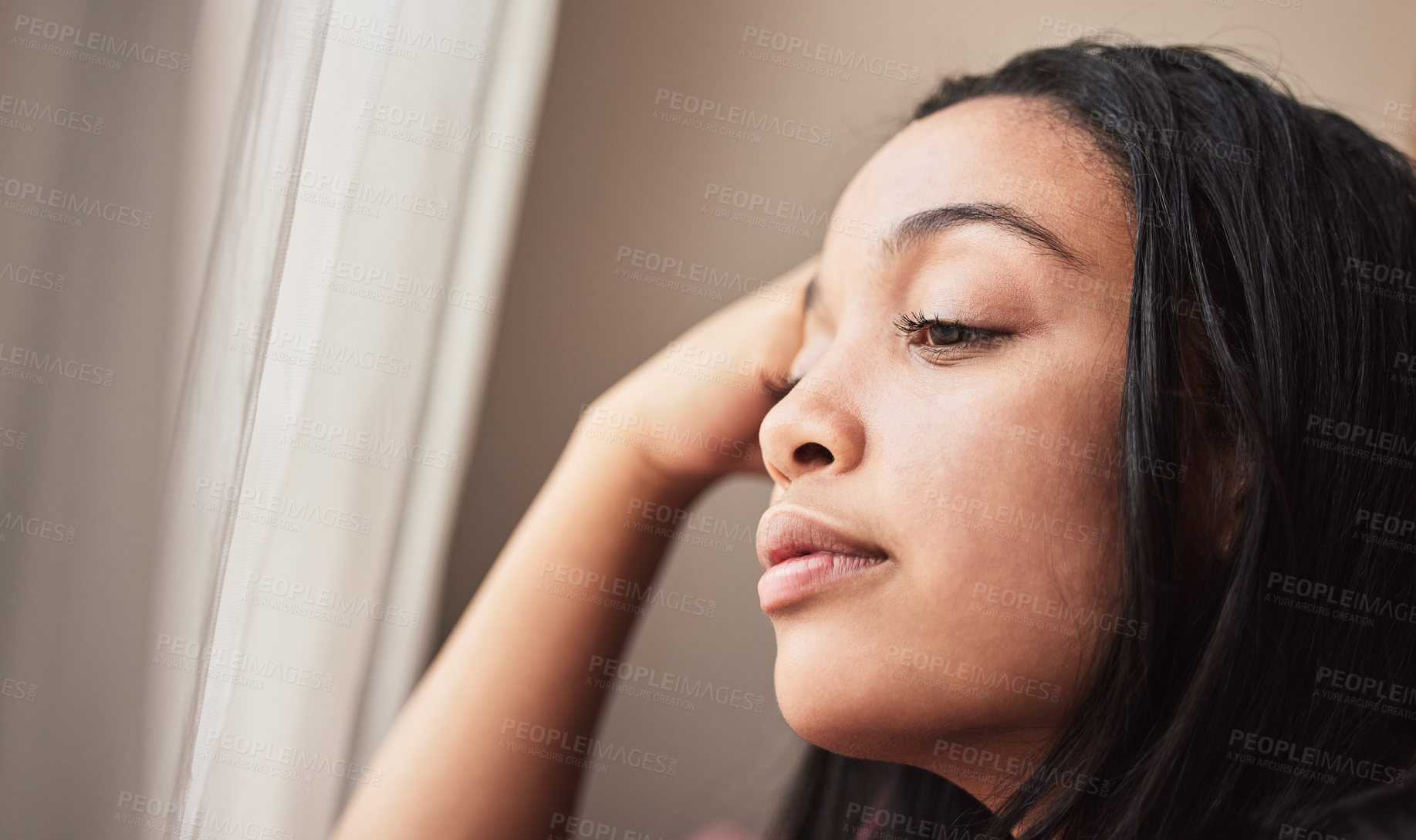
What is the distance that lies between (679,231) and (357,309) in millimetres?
361

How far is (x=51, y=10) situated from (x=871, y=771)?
858 millimetres

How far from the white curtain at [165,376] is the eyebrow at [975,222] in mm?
446

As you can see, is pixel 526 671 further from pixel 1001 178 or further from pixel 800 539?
pixel 1001 178

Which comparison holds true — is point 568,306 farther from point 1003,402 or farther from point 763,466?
point 1003,402

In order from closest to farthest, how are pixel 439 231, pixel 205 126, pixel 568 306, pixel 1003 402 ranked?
pixel 1003 402 → pixel 205 126 → pixel 439 231 → pixel 568 306

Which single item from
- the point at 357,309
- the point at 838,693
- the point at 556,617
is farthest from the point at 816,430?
the point at 357,309

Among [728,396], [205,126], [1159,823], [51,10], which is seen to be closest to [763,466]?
[728,396]

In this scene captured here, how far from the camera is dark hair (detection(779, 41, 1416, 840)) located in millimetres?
463

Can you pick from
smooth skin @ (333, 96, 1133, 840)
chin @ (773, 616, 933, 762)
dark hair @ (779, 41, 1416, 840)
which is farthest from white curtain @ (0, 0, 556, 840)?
dark hair @ (779, 41, 1416, 840)

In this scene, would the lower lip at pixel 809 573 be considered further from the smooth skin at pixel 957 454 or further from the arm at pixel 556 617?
the arm at pixel 556 617

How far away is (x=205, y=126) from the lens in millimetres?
582

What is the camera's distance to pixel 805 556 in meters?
0.50

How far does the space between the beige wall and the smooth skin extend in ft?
0.99

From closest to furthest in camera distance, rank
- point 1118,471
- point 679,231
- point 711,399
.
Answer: point 1118,471 < point 711,399 < point 679,231
